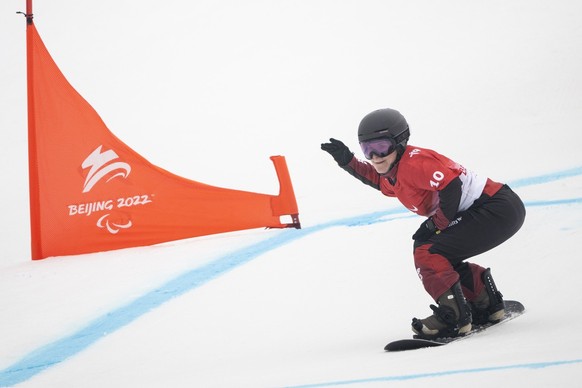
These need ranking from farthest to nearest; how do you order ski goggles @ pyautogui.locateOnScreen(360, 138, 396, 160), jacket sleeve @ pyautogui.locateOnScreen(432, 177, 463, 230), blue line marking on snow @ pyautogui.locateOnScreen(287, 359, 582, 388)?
ski goggles @ pyautogui.locateOnScreen(360, 138, 396, 160) → jacket sleeve @ pyautogui.locateOnScreen(432, 177, 463, 230) → blue line marking on snow @ pyautogui.locateOnScreen(287, 359, 582, 388)

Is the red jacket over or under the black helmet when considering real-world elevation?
under

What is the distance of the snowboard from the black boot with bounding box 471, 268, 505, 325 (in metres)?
0.02

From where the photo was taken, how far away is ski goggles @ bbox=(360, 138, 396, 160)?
270 centimetres

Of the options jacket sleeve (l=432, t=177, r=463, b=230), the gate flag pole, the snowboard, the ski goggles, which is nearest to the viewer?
the snowboard

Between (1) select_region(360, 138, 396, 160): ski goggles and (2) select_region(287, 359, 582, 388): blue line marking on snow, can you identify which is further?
(1) select_region(360, 138, 396, 160): ski goggles

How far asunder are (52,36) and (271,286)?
910 cm

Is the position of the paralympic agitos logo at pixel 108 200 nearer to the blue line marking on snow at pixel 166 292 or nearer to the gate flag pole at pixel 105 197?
the gate flag pole at pixel 105 197

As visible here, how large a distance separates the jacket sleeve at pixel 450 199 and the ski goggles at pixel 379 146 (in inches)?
9.4

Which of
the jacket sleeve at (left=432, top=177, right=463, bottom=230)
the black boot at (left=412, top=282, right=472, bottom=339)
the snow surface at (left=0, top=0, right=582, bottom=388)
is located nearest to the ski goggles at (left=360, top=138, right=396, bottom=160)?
the jacket sleeve at (left=432, top=177, right=463, bottom=230)

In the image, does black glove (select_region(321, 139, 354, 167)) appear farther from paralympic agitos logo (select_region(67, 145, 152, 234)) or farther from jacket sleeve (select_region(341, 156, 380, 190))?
paralympic agitos logo (select_region(67, 145, 152, 234))

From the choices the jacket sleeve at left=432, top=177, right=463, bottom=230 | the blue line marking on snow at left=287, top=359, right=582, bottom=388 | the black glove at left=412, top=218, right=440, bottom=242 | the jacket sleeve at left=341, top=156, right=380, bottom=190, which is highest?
the jacket sleeve at left=341, top=156, right=380, bottom=190

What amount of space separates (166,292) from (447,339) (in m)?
1.72

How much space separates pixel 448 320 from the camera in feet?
8.52

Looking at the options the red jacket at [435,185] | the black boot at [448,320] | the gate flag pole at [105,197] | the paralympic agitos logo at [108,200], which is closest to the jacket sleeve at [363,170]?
the red jacket at [435,185]
